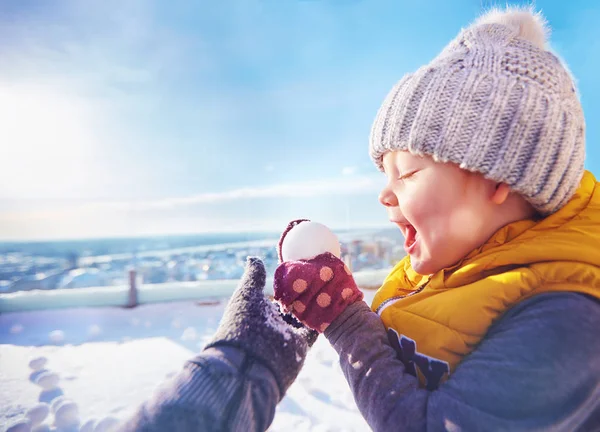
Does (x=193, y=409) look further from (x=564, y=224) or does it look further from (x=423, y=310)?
(x=564, y=224)

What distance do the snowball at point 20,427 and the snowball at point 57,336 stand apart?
905 mm

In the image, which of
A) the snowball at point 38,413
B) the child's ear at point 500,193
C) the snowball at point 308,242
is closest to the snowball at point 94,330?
the snowball at point 38,413

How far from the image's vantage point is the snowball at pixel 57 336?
6.92 feet

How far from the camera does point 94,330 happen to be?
225cm

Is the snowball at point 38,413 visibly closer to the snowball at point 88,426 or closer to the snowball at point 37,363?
the snowball at point 88,426

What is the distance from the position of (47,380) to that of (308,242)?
1.59 m

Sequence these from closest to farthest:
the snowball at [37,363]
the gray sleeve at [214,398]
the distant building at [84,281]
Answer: the gray sleeve at [214,398], the snowball at [37,363], the distant building at [84,281]

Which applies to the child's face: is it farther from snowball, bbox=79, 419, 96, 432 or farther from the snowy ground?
snowball, bbox=79, 419, 96, 432

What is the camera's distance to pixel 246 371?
0.49 metres

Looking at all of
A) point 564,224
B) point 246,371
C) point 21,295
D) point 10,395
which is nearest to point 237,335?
point 246,371

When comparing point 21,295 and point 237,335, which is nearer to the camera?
point 237,335

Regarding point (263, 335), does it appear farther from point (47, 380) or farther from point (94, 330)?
point (94, 330)

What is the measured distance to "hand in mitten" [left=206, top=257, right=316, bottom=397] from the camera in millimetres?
517

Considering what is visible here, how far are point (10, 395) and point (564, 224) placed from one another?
1966 millimetres
